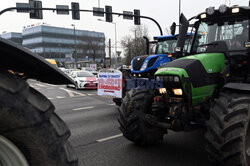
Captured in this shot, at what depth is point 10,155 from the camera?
147 centimetres

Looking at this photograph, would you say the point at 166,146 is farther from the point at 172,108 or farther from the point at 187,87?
the point at 187,87

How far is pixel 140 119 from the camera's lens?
4297mm

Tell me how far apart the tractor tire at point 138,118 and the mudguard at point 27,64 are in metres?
2.57

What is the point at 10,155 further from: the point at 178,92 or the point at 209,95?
the point at 209,95

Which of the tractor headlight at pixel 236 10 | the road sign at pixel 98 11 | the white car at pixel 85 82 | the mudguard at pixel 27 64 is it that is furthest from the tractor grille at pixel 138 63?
the road sign at pixel 98 11

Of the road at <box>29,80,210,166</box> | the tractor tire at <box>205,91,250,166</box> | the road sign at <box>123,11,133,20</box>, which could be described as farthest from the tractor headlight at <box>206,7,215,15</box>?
the road sign at <box>123,11,133,20</box>

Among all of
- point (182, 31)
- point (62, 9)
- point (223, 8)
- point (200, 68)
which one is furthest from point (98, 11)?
point (200, 68)

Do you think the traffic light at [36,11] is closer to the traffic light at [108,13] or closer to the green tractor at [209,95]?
the traffic light at [108,13]

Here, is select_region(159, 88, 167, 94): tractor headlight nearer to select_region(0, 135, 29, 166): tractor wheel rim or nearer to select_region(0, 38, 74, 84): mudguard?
select_region(0, 38, 74, 84): mudguard

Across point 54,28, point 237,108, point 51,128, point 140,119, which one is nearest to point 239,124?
point 237,108

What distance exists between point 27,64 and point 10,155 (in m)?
0.67

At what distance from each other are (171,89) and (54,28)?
9032 cm

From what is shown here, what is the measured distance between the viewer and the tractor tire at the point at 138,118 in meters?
4.29

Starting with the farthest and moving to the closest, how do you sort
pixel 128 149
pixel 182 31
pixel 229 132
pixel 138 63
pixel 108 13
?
1. pixel 108 13
2. pixel 138 63
3. pixel 128 149
4. pixel 182 31
5. pixel 229 132
